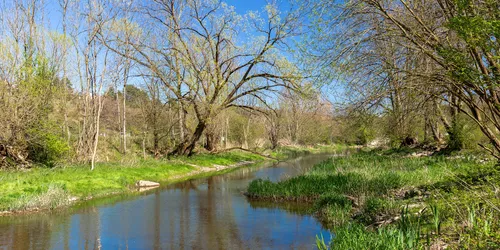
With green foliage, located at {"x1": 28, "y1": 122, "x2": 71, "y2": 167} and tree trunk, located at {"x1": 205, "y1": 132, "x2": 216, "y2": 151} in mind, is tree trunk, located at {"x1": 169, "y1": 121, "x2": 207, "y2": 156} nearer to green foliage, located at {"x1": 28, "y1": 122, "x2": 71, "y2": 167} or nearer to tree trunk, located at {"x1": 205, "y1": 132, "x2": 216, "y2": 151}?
tree trunk, located at {"x1": 205, "y1": 132, "x2": 216, "y2": 151}

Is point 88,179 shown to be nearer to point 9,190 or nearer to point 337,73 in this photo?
point 9,190

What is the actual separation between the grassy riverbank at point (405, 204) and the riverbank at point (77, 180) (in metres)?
6.06

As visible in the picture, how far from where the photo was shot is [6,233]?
9203mm

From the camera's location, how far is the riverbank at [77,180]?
12.0m

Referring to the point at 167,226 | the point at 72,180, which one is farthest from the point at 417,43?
the point at 72,180

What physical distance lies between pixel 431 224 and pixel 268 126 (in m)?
42.6

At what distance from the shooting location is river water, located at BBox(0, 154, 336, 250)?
8492mm

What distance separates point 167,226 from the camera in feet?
33.2

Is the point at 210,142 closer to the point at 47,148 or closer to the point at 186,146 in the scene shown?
the point at 186,146

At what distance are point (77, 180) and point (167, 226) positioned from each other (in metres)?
6.80

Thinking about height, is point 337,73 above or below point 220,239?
above

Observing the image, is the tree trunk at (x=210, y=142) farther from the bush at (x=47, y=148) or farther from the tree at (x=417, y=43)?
the tree at (x=417, y=43)

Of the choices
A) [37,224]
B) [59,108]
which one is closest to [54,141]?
[59,108]

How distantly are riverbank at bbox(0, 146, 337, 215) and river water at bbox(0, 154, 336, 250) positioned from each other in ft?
2.48
